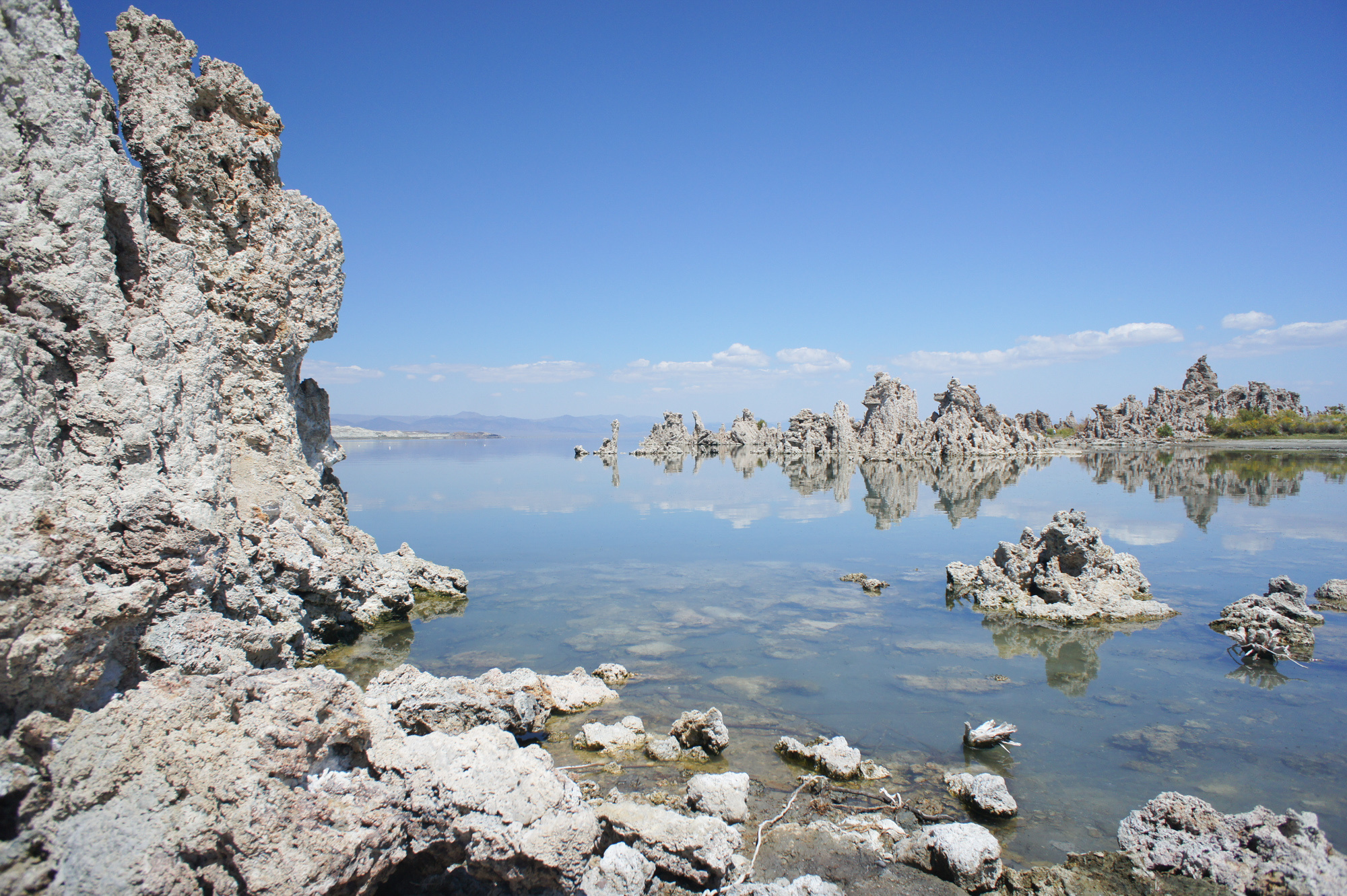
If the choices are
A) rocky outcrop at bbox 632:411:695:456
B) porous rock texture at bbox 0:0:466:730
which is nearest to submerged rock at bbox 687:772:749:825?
porous rock texture at bbox 0:0:466:730

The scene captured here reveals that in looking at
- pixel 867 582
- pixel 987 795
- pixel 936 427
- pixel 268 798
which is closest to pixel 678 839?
pixel 268 798

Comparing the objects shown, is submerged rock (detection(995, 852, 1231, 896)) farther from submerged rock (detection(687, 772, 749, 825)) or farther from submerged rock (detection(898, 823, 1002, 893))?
submerged rock (detection(687, 772, 749, 825))

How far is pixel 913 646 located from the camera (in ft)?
33.3

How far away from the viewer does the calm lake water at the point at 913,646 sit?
638 centimetres

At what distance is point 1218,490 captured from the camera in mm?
29031

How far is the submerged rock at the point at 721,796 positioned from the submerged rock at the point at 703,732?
93 cm

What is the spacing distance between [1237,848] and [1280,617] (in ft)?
25.7

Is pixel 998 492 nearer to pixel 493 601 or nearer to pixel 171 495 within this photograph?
pixel 493 601

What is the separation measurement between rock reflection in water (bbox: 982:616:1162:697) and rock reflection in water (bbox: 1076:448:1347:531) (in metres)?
12.0

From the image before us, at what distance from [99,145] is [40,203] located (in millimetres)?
717

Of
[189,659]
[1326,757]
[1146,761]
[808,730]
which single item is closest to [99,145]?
[189,659]

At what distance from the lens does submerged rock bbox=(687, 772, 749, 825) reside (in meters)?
5.30

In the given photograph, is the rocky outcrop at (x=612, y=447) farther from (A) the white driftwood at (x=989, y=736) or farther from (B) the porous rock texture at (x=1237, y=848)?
(B) the porous rock texture at (x=1237, y=848)

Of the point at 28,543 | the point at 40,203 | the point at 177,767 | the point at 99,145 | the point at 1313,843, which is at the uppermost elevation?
the point at 99,145
